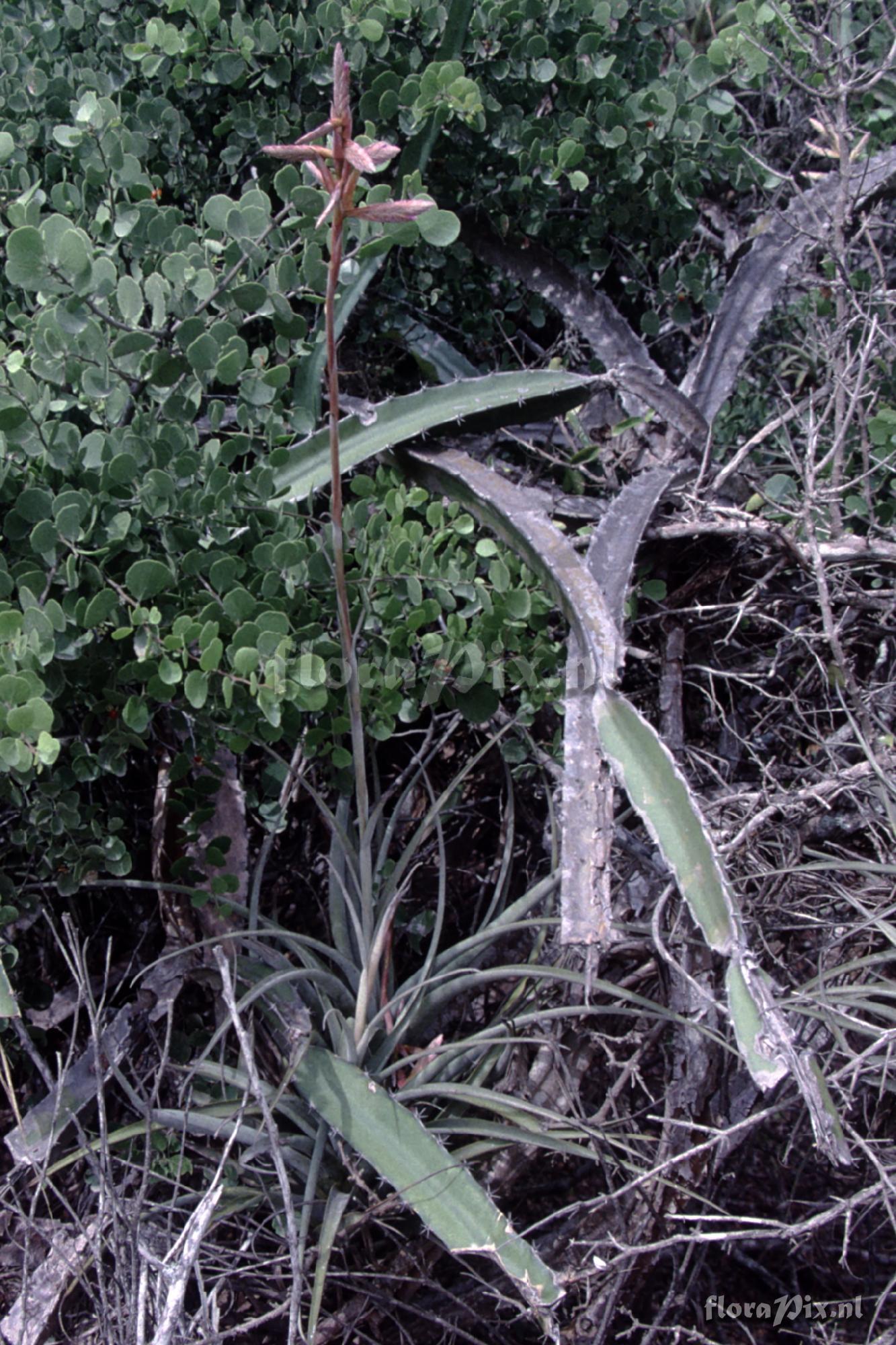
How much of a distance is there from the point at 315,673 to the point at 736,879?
0.58 meters

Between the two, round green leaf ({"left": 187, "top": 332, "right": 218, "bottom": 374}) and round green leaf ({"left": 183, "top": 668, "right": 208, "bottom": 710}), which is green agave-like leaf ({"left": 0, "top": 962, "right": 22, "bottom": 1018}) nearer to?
round green leaf ({"left": 183, "top": 668, "right": 208, "bottom": 710})

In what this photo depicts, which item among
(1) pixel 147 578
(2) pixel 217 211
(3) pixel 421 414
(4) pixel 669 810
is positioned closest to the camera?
(4) pixel 669 810

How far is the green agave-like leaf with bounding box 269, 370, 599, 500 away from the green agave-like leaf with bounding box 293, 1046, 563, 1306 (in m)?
0.73

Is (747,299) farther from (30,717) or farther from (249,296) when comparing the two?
(30,717)

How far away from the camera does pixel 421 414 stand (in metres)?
1.61

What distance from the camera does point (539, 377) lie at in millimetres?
1667

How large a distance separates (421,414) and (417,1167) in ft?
3.28

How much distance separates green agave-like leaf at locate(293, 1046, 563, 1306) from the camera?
113 cm

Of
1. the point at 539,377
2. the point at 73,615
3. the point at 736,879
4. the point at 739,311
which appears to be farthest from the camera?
the point at 739,311

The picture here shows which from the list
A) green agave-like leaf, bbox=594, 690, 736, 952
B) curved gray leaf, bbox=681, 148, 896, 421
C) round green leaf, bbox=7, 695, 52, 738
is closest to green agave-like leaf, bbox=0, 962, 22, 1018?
round green leaf, bbox=7, 695, 52, 738

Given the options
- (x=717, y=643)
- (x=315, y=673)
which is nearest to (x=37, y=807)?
(x=315, y=673)

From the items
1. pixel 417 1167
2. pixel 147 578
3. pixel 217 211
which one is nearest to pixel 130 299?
pixel 217 211

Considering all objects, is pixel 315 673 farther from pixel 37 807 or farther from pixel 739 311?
pixel 739 311

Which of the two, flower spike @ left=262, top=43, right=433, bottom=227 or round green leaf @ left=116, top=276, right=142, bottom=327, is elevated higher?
flower spike @ left=262, top=43, right=433, bottom=227
